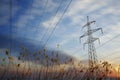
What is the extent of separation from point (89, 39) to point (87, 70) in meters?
12.2

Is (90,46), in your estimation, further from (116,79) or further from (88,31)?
(116,79)

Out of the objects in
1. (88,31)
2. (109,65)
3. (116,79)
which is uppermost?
(88,31)

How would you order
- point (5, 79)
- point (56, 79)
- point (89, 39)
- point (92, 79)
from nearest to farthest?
point (92, 79), point (56, 79), point (5, 79), point (89, 39)

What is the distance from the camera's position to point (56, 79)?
10.9 metres

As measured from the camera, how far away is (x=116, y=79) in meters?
12.0

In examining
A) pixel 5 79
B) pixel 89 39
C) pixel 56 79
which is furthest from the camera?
pixel 89 39

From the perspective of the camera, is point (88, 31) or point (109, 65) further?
point (88, 31)

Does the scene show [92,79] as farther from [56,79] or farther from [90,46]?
[90,46]

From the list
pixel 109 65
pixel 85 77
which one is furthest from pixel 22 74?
pixel 109 65

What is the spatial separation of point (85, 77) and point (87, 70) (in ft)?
1.21

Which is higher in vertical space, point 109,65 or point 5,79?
point 109,65

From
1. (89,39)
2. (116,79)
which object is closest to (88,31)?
(89,39)

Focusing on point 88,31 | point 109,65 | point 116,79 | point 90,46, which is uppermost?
point 88,31

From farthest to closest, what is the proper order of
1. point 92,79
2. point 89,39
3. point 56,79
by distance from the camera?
point 89,39, point 56,79, point 92,79
